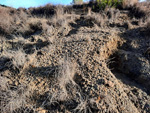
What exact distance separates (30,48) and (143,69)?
11.3ft

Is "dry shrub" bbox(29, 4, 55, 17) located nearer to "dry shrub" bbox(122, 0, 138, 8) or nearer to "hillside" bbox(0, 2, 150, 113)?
"hillside" bbox(0, 2, 150, 113)

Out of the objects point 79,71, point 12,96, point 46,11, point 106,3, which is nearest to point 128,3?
point 106,3

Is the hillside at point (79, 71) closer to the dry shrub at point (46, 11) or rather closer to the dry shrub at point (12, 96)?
the dry shrub at point (12, 96)

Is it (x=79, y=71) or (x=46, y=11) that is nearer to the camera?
(x=79, y=71)

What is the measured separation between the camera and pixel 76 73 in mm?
2549

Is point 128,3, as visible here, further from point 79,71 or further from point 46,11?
point 79,71

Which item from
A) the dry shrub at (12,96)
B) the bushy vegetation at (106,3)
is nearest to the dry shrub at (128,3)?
the bushy vegetation at (106,3)

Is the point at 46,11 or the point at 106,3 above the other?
the point at 106,3

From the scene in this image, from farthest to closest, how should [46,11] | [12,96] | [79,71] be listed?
[46,11] → [79,71] → [12,96]

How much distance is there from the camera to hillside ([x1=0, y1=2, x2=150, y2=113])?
2.10m

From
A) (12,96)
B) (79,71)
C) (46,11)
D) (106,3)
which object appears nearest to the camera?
(12,96)

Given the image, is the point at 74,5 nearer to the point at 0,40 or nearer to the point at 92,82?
the point at 0,40

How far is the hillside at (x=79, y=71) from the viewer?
6.90ft

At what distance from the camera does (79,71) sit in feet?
8.44
